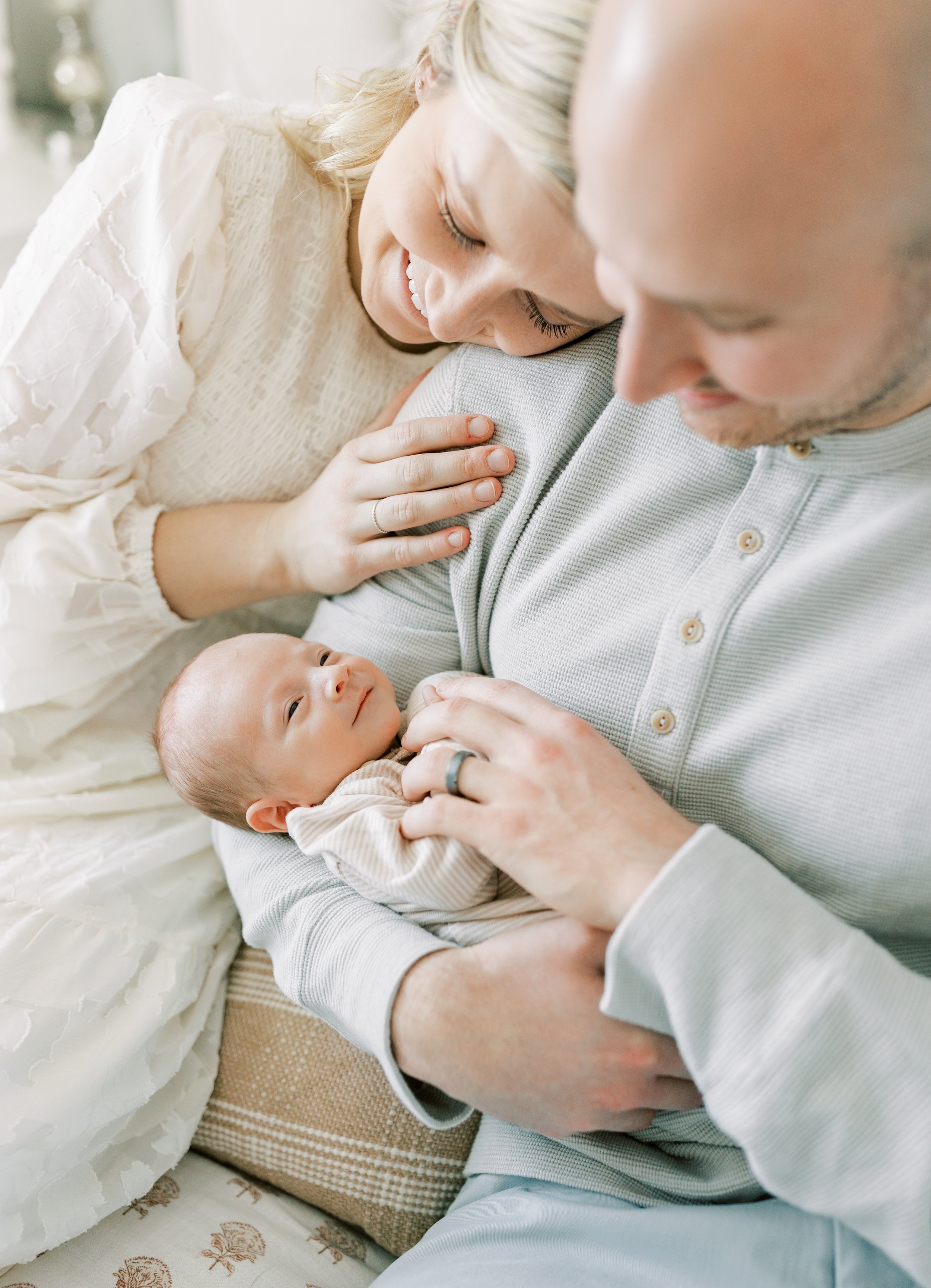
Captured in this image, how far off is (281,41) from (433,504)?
66.7 inches

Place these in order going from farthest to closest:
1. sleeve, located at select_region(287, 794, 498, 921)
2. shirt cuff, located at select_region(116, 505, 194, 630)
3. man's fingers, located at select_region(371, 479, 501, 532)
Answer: shirt cuff, located at select_region(116, 505, 194, 630) < man's fingers, located at select_region(371, 479, 501, 532) < sleeve, located at select_region(287, 794, 498, 921)

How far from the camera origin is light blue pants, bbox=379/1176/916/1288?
98cm

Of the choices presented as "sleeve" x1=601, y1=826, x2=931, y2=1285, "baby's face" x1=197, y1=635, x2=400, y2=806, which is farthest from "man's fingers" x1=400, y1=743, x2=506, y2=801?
"sleeve" x1=601, y1=826, x2=931, y2=1285

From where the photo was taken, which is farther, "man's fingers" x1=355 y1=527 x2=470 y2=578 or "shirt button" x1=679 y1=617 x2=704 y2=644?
"man's fingers" x1=355 y1=527 x2=470 y2=578

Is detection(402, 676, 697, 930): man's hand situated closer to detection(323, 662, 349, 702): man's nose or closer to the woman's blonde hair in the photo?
detection(323, 662, 349, 702): man's nose

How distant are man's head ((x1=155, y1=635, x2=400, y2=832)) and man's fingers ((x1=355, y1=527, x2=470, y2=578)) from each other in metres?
0.13

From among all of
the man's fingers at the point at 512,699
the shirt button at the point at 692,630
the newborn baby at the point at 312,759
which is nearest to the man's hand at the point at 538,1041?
the newborn baby at the point at 312,759

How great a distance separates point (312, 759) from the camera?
1284mm

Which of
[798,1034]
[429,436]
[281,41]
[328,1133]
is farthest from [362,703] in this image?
[281,41]

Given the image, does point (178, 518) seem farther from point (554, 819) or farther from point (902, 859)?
point (902, 859)

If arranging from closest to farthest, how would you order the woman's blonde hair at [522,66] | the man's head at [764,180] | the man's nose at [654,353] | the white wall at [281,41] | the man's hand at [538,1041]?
the man's head at [764,180], the man's nose at [654,353], the woman's blonde hair at [522,66], the man's hand at [538,1041], the white wall at [281,41]

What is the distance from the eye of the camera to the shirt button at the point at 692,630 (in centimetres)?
104

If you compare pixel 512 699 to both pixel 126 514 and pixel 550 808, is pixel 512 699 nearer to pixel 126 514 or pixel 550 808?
pixel 550 808

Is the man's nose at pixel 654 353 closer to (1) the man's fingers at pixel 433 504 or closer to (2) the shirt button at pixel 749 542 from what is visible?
(2) the shirt button at pixel 749 542
